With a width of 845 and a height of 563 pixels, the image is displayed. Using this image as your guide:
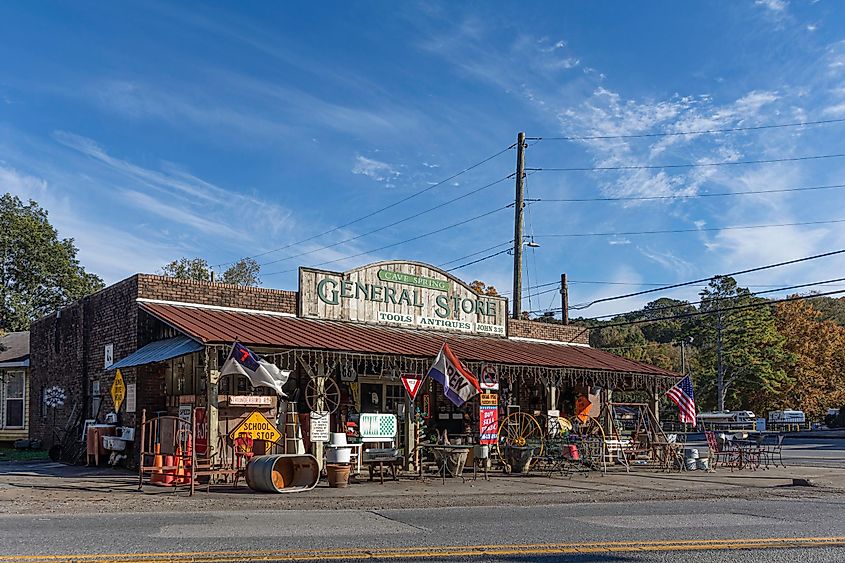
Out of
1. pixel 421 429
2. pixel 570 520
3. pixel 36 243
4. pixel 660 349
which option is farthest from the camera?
pixel 660 349

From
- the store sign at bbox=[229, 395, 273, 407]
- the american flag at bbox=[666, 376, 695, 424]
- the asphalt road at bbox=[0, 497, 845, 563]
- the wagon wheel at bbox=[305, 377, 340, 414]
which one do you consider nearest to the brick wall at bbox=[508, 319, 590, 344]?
the american flag at bbox=[666, 376, 695, 424]

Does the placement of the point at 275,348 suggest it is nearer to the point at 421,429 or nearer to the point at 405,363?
the point at 405,363

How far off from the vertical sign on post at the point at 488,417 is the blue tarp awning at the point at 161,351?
23.4 ft

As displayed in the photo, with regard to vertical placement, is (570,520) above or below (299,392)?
below

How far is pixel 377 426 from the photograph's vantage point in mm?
19016

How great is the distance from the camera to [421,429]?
21.2 metres

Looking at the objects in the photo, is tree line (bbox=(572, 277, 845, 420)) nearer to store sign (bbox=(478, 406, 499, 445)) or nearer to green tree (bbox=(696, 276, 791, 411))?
green tree (bbox=(696, 276, 791, 411))

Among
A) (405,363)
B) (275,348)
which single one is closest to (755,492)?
(405,363)

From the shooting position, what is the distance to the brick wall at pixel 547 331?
88.8 feet

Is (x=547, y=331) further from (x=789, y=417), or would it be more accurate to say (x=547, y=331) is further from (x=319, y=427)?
(x=789, y=417)

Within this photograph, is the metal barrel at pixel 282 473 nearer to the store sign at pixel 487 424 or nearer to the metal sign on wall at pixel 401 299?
the store sign at pixel 487 424

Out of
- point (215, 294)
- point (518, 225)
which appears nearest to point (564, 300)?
point (518, 225)

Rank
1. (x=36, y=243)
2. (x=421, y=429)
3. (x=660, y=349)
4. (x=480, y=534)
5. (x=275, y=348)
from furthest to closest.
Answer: (x=660, y=349) → (x=36, y=243) → (x=421, y=429) → (x=275, y=348) → (x=480, y=534)

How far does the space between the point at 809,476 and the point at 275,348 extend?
42.8 feet
